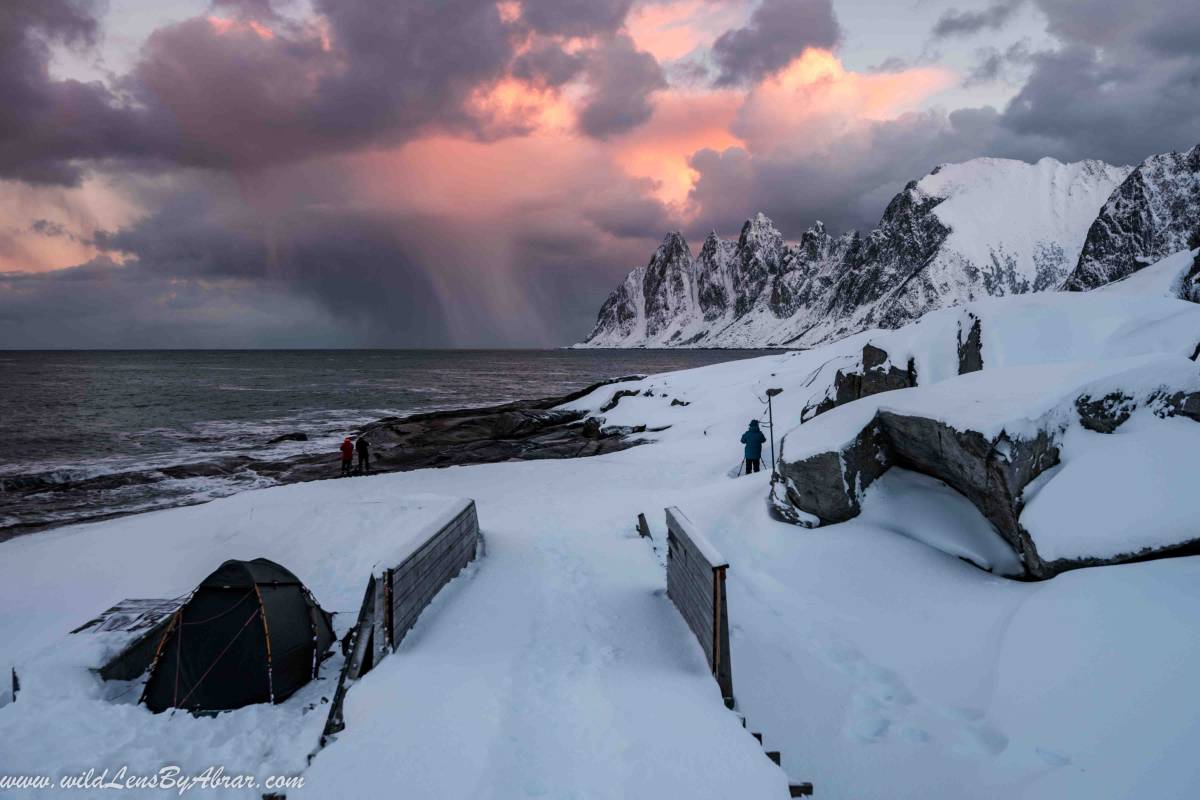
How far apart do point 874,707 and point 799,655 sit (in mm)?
1130

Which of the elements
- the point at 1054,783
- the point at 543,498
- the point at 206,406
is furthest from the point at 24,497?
the point at 206,406

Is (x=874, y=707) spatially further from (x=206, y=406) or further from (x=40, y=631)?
(x=206, y=406)

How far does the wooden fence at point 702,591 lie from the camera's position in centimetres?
594

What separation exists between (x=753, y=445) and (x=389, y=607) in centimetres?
1224

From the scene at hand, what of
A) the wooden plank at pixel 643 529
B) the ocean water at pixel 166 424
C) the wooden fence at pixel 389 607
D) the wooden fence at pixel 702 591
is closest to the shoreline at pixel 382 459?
the ocean water at pixel 166 424

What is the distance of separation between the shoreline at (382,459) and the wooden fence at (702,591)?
2047cm

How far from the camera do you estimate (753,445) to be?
16828mm

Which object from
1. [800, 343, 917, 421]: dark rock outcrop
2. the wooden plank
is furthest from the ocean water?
[800, 343, 917, 421]: dark rock outcrop

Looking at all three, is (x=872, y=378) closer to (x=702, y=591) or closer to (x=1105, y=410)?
(x=1105, y=410)

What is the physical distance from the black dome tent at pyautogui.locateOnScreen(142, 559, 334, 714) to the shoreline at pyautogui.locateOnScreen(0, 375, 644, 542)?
668 inches

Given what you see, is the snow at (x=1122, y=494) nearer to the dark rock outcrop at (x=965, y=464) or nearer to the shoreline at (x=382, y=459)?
the dark rock outcrop at (x=965, y=464)

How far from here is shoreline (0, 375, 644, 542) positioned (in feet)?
74.0

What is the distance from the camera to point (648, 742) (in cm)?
496

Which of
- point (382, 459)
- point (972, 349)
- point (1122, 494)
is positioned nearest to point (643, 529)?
point (1122, 494)
